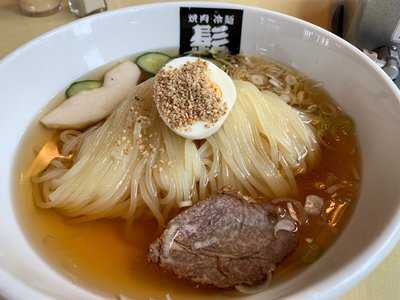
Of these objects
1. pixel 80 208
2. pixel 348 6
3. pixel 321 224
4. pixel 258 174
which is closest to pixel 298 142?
pixel 258 174

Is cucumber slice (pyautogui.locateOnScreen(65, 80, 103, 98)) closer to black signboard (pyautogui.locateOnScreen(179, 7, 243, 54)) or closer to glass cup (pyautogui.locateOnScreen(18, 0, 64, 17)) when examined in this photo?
black signboard (pyautogui.locateOnScreen(179, 7, 243, 54))

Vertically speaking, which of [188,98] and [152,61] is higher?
[188,98]

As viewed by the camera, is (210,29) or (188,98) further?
(210,29)

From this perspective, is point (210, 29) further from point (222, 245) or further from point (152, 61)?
point (222, 245)

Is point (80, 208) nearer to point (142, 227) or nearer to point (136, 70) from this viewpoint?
point (142, 227)

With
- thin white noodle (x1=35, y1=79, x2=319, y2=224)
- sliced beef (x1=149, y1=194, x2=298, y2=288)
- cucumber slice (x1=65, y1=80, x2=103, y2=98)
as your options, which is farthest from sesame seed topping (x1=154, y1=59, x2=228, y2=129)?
cucumber slice (x1=65, y1=80, x2=103, y2=98)

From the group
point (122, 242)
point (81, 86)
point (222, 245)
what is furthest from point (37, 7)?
point (222, 245)
